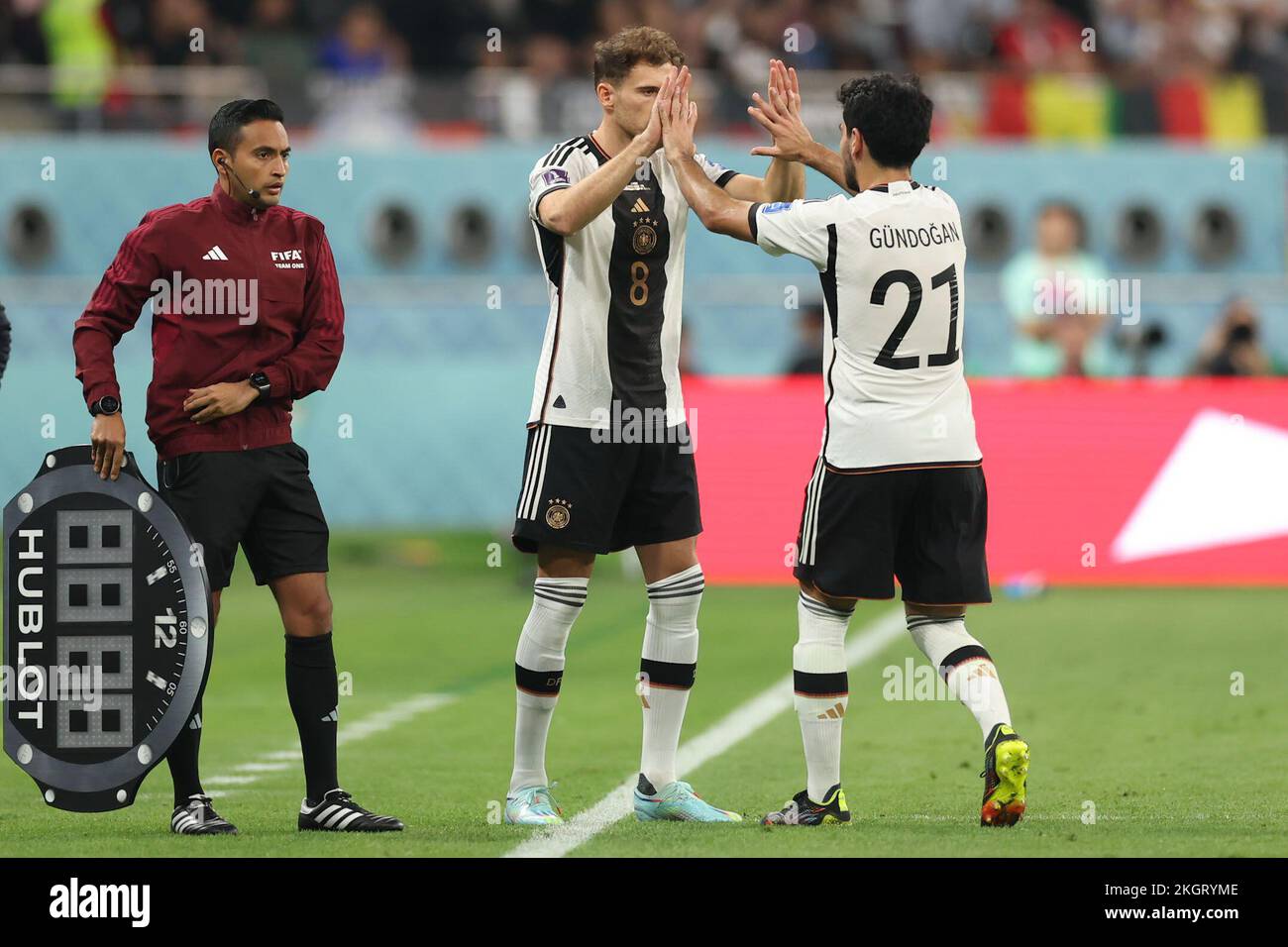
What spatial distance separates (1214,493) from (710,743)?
264 inches

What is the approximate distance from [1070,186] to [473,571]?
29.5 ft

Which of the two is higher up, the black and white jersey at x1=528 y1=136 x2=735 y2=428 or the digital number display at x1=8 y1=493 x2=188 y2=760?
the black and white jersey at x1=528 y1=136 x2=735 y2=428

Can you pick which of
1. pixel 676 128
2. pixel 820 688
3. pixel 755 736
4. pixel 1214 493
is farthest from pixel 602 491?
pixel 1214 493

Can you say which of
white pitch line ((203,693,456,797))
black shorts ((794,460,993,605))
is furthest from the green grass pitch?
black shorts ((794,460,993,605))

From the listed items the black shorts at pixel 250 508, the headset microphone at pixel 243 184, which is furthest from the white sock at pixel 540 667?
the headset microphone at pixel 243 184

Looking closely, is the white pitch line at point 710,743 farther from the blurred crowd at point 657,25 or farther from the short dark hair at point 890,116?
the blurred crowd at point 657,25

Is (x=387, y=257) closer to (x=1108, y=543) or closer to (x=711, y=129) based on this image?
(x=711, y=129)

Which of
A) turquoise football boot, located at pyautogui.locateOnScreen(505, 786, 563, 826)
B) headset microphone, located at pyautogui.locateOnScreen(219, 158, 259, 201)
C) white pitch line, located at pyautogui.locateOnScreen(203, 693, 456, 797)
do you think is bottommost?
white pitch line, located at pyautogui.locateOnScreen(203, 693, 456, 797)

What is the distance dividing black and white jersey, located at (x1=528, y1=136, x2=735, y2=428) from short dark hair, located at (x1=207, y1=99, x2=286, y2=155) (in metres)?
0.87

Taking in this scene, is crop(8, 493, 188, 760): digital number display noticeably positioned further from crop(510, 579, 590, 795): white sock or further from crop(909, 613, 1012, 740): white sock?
crop(909, 613, 1012, 740): white sock

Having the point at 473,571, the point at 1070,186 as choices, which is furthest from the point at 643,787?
the point at 1070,186

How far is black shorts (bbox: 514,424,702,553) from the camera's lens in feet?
22.0

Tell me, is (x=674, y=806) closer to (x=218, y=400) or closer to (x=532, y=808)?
(x=532, y=808)

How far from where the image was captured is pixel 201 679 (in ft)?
20.9
